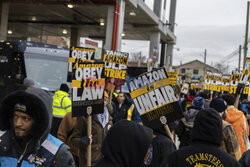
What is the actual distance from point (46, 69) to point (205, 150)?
→ 1245 centimetres

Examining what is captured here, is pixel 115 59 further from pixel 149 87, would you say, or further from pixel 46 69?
pixel 46 69

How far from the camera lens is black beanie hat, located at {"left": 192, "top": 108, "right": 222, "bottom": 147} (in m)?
3.05

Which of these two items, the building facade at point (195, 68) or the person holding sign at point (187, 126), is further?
the building facade at point (195, 68)

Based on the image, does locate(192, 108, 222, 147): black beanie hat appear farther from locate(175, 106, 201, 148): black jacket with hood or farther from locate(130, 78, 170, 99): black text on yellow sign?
locate(175, 106, 201, 148): black jacket with hood

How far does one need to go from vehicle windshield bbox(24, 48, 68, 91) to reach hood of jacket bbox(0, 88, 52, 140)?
11.7 metres

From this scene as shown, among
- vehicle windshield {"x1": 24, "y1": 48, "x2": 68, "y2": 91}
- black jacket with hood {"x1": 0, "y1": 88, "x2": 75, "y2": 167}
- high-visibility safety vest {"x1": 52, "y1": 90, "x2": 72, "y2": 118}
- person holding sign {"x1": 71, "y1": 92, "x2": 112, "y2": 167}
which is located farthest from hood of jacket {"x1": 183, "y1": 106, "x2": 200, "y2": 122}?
vehicle windshield {"x1": 24, "y1": 48, "x2": 68, "y2": 91}

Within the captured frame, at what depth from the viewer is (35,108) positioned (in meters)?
2.61

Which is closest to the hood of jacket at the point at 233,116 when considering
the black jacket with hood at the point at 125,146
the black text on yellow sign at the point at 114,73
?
the black text on yellow sign at the point at 114,73

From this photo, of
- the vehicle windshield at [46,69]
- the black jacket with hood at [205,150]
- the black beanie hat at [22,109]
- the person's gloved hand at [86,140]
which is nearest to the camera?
the black beanie hat at [22,109]

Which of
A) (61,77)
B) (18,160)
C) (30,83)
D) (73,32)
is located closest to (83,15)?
(73,32)

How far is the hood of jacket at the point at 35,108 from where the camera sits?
2.59 meters

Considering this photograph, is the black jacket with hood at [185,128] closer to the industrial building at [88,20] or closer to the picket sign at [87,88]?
the picket sign at [87,88]

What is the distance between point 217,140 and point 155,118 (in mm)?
1459

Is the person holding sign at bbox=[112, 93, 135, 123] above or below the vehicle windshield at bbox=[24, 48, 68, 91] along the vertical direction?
below
